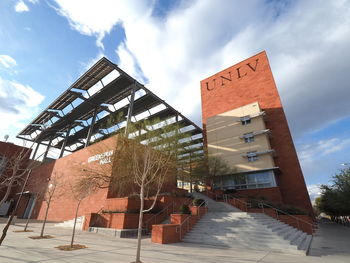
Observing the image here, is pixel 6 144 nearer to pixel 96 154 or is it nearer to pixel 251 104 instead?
pixel 96 154

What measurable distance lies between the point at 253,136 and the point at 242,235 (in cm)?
1834

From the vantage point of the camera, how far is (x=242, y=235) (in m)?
9.30

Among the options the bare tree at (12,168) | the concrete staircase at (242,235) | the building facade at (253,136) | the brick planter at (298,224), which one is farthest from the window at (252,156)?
the bare tree at (12,168)

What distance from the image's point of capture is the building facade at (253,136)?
2238 centimetres

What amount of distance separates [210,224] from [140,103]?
17.8m

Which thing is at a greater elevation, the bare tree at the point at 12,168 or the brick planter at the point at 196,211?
Result: the bare tree at the point at 12,168

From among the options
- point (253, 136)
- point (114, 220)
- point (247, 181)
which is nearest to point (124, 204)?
point (114, 220)

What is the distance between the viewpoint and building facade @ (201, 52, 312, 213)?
22375mm

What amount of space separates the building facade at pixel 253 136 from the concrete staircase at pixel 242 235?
40.5 ft

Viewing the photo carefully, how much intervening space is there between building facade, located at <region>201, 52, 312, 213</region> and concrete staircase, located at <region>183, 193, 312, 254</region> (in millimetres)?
12350

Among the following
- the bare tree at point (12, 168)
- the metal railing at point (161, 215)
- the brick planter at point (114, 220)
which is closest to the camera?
the bare tree at point (12, 168)

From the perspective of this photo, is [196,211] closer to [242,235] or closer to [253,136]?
[242,235]

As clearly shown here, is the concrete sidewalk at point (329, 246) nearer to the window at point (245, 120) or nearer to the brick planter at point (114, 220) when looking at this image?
the brick planter at point (114, 220)

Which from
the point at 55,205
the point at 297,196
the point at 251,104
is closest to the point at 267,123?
the point at 251,104
